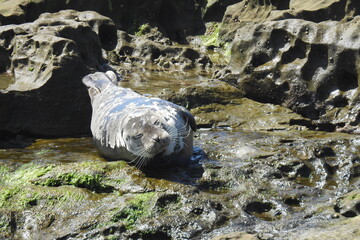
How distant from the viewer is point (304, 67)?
8.52 metres

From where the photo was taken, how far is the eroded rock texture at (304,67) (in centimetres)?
805

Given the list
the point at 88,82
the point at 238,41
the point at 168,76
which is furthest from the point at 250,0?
Result: the point at 88,82

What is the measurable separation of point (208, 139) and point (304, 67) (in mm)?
2288

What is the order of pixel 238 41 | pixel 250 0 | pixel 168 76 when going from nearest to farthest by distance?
1. pixel 238 41
2. pixel 168 76
3. pixel 250 0

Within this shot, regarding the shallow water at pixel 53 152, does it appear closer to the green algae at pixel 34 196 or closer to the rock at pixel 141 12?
the green algae at pixel 34 196

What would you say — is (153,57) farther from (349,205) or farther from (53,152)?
(349,205)

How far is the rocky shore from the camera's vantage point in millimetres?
4688

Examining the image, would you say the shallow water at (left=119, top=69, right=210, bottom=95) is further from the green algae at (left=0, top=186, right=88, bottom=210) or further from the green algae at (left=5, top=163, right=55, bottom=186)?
the green algae at (left=0, top=186, right=88, bottom=210)

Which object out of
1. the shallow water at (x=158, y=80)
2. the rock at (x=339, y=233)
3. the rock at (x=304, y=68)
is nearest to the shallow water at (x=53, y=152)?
the rock at (x=304, y=68)

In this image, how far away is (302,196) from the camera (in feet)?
16.9

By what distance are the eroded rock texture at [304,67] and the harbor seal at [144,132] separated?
2.55m

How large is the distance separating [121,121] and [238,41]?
3.81 meters

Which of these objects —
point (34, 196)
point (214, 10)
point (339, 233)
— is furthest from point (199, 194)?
point (214, 10)

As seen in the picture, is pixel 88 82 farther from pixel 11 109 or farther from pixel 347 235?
pixel 347 235
